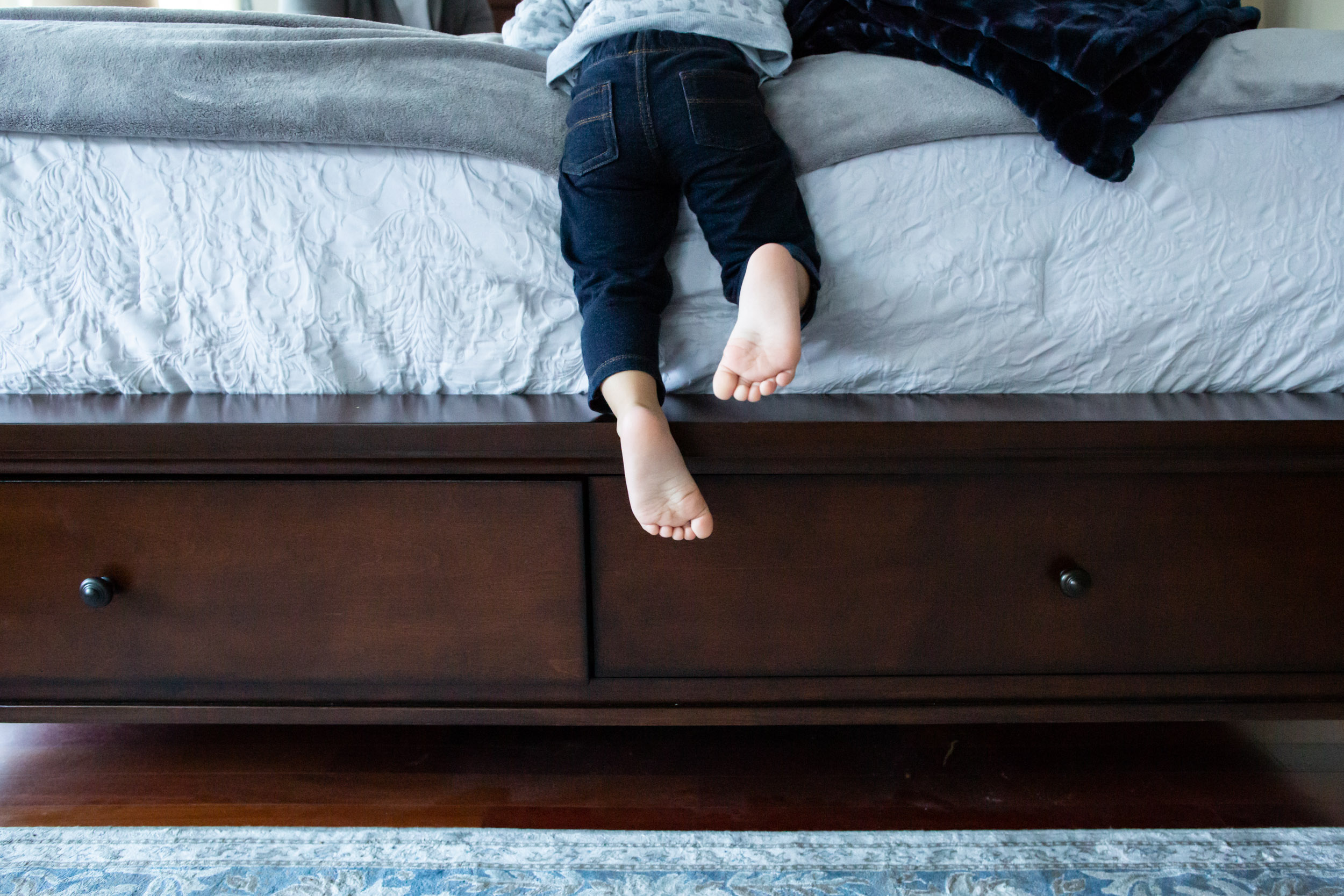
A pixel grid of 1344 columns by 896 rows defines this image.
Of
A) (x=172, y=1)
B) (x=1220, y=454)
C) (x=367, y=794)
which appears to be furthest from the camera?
(x=172, y=1)

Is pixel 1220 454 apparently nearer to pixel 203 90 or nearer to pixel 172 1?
pixel 203 90

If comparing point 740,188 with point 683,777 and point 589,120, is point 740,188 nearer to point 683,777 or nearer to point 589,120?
point 589,120

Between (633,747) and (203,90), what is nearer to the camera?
(203,90)

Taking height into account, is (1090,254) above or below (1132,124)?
below

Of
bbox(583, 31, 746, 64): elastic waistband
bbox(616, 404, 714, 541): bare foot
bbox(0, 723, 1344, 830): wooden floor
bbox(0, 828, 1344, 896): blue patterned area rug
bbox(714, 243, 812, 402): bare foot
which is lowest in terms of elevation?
bbox(0, 723, 1344, 830): wooden floor

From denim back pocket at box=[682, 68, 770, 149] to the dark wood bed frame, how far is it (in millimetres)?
236

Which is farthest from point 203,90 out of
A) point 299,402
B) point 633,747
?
point 633,747

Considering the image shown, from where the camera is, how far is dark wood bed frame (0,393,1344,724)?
691mm

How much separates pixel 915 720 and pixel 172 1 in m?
2.67

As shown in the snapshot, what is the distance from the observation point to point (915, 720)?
763 mm

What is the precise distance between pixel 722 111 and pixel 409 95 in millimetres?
288

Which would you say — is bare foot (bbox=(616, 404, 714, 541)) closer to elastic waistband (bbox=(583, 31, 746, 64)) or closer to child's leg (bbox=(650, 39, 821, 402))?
child's leg (bbox=(650, 39, 821, 402))

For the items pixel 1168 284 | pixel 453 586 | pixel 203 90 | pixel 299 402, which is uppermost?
pixel 203 90

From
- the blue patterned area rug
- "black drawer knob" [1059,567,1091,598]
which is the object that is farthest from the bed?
the blue patterned area rug
